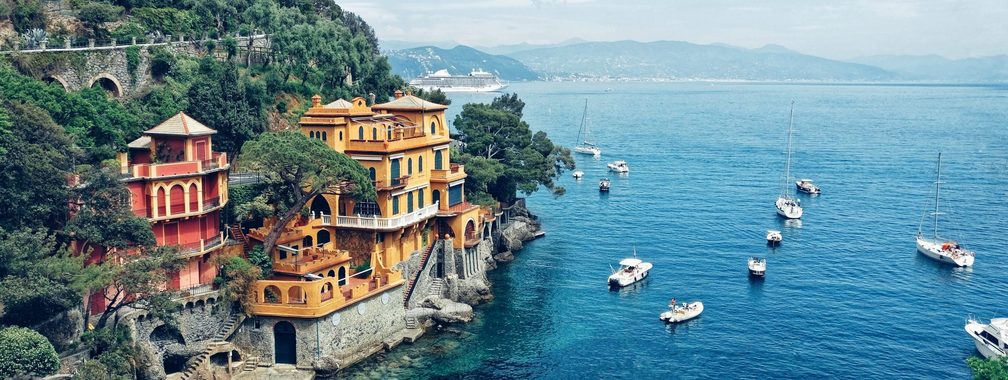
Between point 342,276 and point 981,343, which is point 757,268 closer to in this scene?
point 981,343

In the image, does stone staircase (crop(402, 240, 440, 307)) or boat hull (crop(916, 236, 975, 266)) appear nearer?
stone staircase (crop(402, 240, 440, 307))

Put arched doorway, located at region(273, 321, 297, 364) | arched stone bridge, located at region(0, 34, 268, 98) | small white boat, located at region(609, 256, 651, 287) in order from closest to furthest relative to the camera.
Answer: arched doorway, located at region(273, 321, 297, 364) < arched stone bridge, located at region(0, 34, 268, 98) < small white boat, located at region(609, 256, 651, 287)

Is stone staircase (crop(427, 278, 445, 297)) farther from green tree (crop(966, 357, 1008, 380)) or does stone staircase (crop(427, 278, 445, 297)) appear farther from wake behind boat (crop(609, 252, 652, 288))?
green tree (crop(966, 357, 1008, 380))

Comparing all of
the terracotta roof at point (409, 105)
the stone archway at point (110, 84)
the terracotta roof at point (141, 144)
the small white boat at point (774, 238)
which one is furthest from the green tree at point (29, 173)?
the small white boat at point (774, 238)

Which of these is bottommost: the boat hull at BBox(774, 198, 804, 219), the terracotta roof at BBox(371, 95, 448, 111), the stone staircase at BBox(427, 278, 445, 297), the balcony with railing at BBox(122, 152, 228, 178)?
the stone staircase at BBox(427, 278, 445, 297)

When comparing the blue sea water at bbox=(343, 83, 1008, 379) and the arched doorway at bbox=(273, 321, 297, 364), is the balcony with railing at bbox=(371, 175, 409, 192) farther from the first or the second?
the arched doorway at bbox=(273, 321, 297, 364)

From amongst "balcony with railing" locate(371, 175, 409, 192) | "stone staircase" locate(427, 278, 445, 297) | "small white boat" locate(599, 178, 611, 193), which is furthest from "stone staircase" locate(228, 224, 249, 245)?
"small white boat" locate(599, 178, 611, 193)

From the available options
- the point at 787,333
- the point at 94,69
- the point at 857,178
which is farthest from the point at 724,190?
the point at 94,69

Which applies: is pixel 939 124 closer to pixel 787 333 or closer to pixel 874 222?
pixel 874 222

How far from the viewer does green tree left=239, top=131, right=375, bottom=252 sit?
158ft

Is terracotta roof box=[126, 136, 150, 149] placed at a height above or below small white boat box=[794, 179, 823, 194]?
above

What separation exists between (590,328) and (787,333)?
12530 mm

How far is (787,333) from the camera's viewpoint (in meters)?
56.6

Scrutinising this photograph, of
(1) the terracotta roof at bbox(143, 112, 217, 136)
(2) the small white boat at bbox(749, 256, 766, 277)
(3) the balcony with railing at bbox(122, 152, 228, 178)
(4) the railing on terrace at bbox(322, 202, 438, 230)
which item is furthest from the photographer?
(2) the small white boat at bbox(749, 256, 766, 277)
